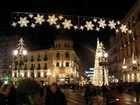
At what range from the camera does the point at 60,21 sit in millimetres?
24141

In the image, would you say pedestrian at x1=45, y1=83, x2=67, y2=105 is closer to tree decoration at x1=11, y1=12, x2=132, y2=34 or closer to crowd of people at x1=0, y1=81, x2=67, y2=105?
crowd of people at x1=0, y1=81, x2=67, y2=105

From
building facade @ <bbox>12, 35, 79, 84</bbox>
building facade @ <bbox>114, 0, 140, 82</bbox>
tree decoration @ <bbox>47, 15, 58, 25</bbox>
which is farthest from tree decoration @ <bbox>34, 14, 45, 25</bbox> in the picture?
building facade @ <bbox>12, 35, 79, 84</bbox>

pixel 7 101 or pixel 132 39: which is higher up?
pixel 132 39

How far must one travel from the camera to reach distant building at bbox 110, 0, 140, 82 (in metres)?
63.1

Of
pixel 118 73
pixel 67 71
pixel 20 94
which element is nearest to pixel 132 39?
pixel 118 73

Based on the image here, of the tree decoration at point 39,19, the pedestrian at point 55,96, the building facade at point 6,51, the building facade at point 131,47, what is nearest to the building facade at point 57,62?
the building facade at point 6,51

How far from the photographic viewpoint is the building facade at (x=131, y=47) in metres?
63.1

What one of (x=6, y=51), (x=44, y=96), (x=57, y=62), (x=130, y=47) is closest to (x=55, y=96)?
(x=44, y=96)

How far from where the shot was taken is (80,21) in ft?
80.1

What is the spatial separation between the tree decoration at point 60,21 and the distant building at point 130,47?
34508mm

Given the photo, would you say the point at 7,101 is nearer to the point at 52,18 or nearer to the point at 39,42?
the point at 52,18

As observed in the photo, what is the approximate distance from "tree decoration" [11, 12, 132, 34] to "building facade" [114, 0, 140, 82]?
34.5 meters

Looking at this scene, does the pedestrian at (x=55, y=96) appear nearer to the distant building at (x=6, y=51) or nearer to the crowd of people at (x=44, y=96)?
the crowd of people at (x=44, y=96)

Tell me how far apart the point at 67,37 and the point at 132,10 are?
41.9 meters
